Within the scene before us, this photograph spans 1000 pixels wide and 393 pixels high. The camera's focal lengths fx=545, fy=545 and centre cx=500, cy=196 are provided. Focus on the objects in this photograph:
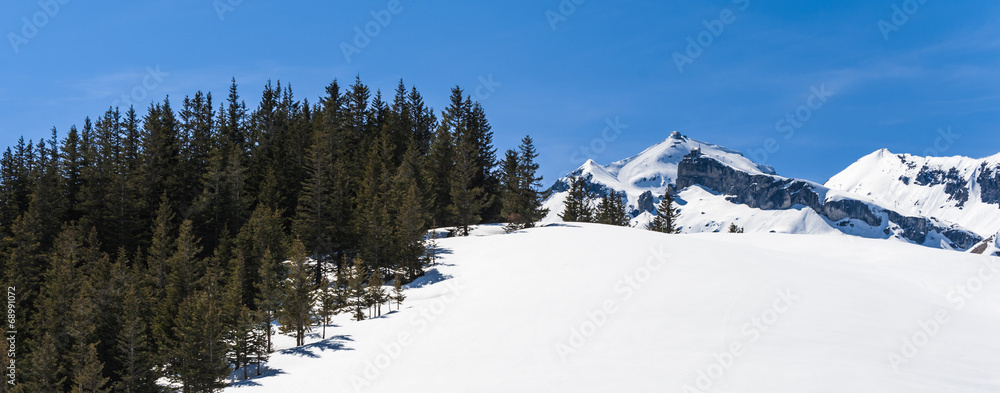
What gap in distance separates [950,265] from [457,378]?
29.9 m

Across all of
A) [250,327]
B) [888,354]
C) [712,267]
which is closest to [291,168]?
[250,327]

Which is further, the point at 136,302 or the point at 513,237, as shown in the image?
the point at 513,237

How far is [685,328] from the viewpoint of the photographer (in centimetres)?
2244

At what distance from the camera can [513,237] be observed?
51.9 metres

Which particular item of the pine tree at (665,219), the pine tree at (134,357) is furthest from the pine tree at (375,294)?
the pine tree at (665,219)

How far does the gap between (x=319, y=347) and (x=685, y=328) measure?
19.8m

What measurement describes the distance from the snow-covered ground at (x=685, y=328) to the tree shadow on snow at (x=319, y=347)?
162mm

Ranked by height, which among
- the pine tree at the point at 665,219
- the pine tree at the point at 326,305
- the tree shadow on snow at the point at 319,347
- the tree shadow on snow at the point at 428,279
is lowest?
the tree shadow on snow at the point at 319,347

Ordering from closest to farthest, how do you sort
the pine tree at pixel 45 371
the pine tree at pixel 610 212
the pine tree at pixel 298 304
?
the pine tree at pixel 45 371
the pine tree at pixel 298 304
the pine tree at pixel 610 212

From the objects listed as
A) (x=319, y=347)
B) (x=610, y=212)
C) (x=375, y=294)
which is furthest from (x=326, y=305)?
(x=610, y=212)

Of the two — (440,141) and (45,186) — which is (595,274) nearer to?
(440,141)

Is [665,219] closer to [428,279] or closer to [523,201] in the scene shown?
[523,201]

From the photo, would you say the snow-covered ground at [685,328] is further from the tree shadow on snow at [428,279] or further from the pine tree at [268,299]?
the pine tree at [268,299]

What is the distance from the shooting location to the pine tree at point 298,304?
32875mm
